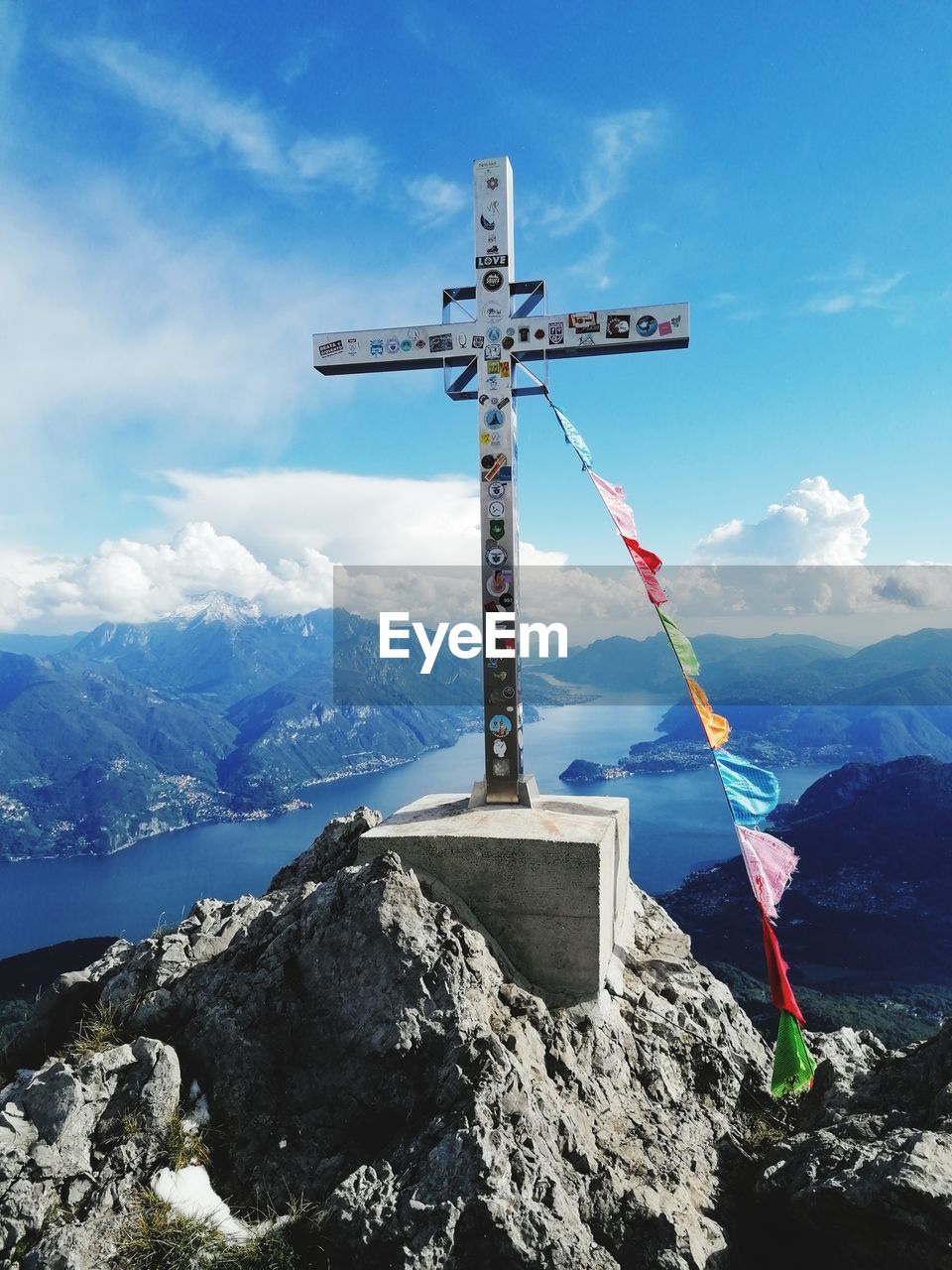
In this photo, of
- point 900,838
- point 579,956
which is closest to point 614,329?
point 579,956

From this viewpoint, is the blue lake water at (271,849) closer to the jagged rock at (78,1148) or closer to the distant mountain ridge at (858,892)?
the distant mountain ridge at (858,892)

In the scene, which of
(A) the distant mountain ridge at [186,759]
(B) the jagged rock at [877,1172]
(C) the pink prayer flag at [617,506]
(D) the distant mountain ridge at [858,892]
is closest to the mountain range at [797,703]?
(A) the distant mountain ridge at [186,759]

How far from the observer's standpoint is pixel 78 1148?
5.64 m

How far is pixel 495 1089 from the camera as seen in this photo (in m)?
5.78

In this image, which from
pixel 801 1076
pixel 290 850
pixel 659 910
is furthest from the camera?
pixel 290 850

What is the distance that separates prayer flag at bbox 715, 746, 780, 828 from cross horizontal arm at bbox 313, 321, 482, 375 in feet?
17.7

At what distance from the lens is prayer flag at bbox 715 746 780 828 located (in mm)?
7586

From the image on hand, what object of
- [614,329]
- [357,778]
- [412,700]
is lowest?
[357,778]

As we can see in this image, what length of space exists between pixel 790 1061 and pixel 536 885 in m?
2.70

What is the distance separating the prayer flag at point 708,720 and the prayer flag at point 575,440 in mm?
2702

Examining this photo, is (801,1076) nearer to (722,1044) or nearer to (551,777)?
(722,1044)

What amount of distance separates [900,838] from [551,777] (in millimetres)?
49697

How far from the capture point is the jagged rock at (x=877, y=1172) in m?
4.68

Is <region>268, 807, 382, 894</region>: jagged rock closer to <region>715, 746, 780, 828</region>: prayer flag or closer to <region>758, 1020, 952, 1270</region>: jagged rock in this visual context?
<region>715, 746, 780, 828</region>: prayer flag
